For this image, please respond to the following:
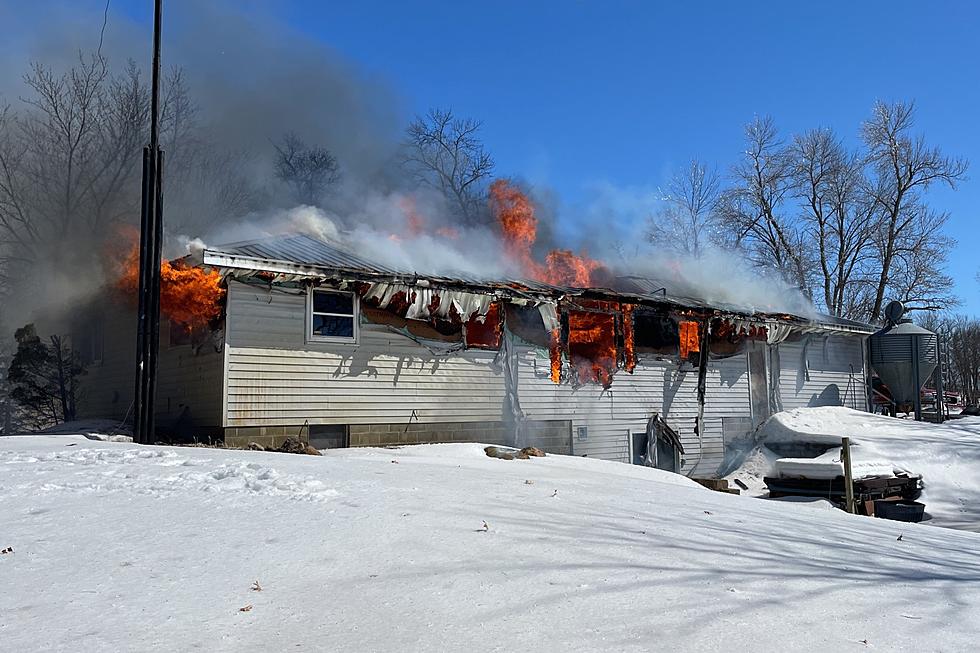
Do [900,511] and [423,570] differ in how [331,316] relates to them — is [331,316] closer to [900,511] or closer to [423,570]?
[423,570]

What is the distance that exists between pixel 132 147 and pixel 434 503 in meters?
26.2

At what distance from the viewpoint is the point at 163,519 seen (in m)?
5.45

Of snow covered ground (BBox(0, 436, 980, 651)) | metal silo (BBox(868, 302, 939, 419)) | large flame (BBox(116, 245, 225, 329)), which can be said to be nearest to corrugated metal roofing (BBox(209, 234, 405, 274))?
large flame (BBox(116, 245, 225, 329))

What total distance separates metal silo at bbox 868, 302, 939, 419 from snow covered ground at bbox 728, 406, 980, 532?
281 centimetres

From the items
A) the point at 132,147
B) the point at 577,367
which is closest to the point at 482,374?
the point at 577,367

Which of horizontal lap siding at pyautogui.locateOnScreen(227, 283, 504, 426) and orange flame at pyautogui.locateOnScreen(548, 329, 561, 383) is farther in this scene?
orange flame at pyautogui.locateOnScreen(548, 329, 561, 383)

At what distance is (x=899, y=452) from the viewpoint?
17.3 m

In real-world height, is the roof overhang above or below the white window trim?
above

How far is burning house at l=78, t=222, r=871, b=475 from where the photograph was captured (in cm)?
1278

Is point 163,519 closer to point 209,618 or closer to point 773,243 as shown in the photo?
point 209,618

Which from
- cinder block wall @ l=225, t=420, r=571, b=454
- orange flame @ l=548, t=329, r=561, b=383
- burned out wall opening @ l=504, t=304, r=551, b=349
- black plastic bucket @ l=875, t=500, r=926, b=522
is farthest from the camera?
orange flame @ l=548, t=329, r=561, b=383

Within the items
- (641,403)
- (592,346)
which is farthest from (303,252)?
(641,403)

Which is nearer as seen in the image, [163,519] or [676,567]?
[676,567]

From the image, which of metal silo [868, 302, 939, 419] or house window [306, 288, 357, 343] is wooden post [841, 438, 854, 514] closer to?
house window [306, 288, 357, 343]
